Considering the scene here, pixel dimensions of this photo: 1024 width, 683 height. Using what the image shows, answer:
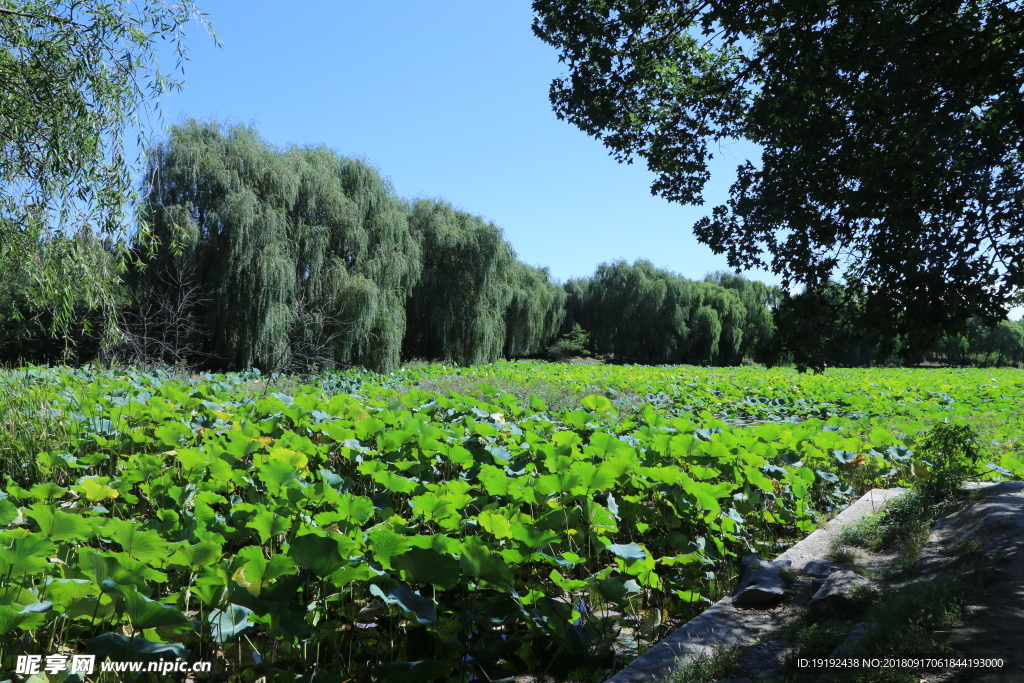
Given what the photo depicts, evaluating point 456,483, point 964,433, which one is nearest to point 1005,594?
point 456,483

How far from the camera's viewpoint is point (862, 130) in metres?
4.38

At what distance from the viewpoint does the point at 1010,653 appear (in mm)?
1860

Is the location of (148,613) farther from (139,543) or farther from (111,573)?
(139,543)

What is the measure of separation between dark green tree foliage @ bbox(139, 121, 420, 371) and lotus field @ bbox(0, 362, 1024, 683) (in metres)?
7.49

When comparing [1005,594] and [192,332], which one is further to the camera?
[192,332]

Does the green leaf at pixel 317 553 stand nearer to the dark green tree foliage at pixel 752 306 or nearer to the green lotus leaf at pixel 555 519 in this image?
the green lotus leaf at pixel 555 519

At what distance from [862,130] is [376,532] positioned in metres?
4.11

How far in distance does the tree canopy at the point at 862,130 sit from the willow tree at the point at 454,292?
519 inches

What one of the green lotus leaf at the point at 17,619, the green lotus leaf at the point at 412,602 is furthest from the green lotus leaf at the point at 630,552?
the green lotus leaf at the point at 17,619

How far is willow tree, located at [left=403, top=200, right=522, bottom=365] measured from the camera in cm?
1869

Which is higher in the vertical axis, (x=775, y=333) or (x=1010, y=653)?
(x=775, y=333)

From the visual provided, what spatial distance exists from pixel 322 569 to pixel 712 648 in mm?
1334

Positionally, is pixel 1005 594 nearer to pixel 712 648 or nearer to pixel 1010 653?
pixel 1010 653

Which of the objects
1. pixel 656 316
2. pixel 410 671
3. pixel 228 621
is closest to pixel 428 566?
pixel 410 671
